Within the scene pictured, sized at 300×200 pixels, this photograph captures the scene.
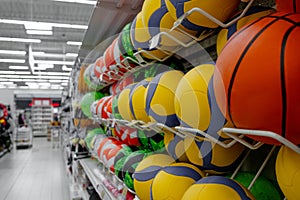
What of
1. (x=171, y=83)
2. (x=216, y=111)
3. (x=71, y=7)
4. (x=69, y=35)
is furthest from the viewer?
(x=69, y=35)

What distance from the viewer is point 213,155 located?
37.8 inches

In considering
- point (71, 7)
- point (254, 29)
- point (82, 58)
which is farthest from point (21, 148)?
point (254, 29)

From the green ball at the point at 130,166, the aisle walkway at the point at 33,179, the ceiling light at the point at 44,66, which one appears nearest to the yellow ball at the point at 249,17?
the green ball at the point at 130,166

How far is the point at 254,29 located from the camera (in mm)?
614

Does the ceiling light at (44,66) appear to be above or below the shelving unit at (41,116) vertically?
above

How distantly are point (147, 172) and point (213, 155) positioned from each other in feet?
1.31

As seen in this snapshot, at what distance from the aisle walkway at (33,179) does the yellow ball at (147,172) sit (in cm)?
414

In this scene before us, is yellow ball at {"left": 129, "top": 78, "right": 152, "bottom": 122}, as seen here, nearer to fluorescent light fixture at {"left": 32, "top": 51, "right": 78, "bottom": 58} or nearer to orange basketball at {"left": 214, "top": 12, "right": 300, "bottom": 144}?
orange basketball at {"left": 214, "top": 12, "right": 300, "bottom": 144}

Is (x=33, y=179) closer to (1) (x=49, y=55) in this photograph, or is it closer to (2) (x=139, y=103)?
(2) (x=139, y=103)

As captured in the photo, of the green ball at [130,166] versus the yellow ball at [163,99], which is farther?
the green ball at [130,166]

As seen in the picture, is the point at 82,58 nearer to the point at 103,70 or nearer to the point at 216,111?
the point at 103,70

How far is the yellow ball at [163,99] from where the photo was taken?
111cm

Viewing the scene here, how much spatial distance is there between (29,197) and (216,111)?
516 cm

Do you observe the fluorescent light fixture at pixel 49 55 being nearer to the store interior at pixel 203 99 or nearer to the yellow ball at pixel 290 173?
the store interior at pixel 203 99
